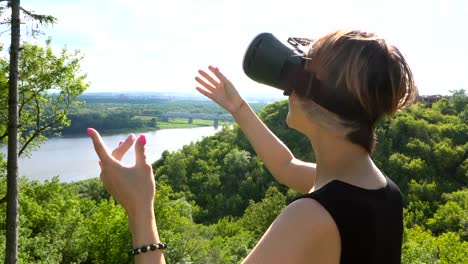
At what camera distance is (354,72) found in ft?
2.74

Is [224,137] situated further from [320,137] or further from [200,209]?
[320,137]

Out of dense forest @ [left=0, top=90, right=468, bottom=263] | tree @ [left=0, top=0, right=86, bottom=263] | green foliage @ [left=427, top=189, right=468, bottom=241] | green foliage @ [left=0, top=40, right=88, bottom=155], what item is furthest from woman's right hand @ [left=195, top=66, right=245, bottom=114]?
green foliage @ [left=427, top=189, right=468, bottom=241]

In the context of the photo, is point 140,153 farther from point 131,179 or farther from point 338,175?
point 338,175

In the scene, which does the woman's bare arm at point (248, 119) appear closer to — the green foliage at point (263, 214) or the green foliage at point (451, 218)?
the green foliage at point (263, 214)

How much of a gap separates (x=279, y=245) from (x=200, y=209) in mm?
33475

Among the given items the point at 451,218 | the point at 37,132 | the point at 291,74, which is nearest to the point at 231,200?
the point at 451,218

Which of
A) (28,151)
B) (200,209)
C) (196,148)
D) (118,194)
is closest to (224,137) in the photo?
(196,148)

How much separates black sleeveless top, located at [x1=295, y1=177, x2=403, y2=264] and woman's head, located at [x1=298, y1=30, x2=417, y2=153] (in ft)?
0.42

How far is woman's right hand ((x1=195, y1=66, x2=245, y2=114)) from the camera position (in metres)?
1.55

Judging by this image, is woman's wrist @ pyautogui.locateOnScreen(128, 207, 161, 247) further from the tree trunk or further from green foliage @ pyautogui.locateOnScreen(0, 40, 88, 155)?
green foliage @ pyautogui.locateOnScreen(0, 40, 88, 155)

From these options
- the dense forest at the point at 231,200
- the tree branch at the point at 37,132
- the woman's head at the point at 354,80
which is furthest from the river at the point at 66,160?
the woman's head at the point at 354,80

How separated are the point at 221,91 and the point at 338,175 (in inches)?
29.2

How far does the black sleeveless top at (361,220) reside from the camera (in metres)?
0.79

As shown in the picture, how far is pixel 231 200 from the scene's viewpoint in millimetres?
34062
